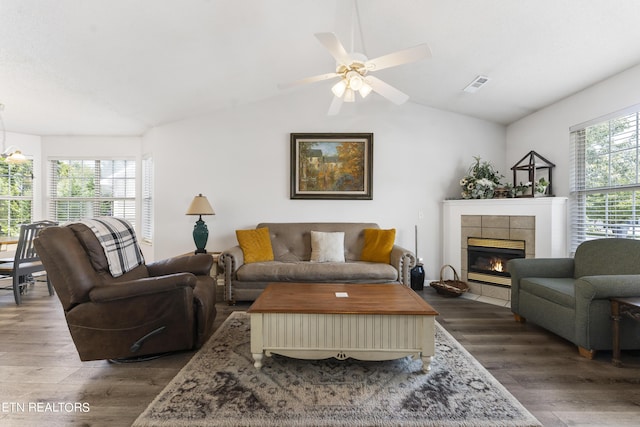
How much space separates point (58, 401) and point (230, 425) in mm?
1077

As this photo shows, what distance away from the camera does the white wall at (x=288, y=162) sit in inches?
167

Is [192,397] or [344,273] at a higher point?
[344,273]

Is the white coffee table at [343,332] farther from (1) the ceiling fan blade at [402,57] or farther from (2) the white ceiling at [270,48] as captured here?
(2) the white ceiling at [270,48]

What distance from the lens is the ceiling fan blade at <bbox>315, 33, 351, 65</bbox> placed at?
1783mm

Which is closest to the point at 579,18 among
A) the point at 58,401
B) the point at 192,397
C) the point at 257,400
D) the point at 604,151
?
the point at 604,151

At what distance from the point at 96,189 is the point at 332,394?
5166 millimetres

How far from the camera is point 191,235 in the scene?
433 centimetres

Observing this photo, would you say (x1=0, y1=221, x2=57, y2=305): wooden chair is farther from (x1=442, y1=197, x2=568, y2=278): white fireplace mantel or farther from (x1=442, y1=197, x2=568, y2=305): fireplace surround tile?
(x1=442, y1=197, x2=568, y2=278): white fireplace mantel

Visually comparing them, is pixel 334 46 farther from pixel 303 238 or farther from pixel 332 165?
pixel 303 238

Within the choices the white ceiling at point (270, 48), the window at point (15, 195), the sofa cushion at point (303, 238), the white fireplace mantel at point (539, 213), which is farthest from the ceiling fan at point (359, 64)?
the window at point (15, 195)

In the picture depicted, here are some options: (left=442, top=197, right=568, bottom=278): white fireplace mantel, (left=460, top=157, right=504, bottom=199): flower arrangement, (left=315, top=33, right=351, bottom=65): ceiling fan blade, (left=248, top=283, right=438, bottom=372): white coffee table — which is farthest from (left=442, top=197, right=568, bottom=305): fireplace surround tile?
(left=315, top=33, right=351, bottom=65): ceiling fan blade

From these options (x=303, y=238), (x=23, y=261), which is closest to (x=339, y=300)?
(x=303, y=238)

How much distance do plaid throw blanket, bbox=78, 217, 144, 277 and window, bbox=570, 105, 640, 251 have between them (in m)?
4.53

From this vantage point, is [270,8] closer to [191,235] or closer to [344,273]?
[344,273]
